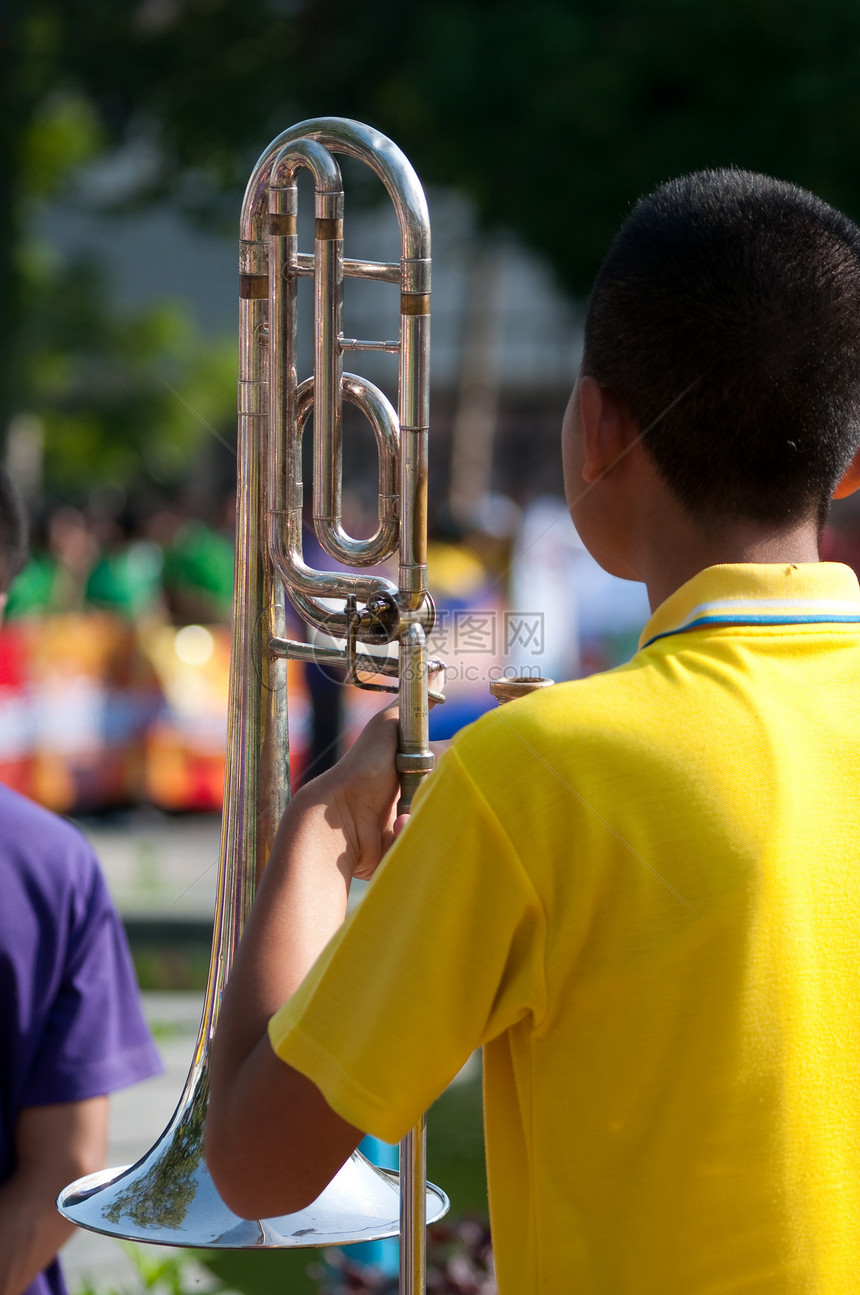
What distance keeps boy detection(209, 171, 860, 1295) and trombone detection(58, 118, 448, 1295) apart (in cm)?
27

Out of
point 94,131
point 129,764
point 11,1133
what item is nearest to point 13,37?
point 94,131

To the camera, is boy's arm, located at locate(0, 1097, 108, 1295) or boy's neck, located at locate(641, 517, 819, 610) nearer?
boy's neck, located at locate(641, 517, 819, 610)

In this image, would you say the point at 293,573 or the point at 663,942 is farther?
the point at 293,573

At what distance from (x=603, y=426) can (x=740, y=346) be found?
0.12m

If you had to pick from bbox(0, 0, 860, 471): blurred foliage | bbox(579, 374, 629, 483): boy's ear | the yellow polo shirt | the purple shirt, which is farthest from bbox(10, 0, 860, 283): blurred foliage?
the yellow polo shirt

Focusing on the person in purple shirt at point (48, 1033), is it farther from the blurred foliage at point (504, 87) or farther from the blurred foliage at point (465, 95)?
the blurred foliage at point (504, 87)

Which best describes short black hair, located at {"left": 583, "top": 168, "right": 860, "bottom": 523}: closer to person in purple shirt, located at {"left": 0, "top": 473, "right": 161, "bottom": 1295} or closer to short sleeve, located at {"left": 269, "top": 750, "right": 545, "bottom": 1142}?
short sleeve, located at {"left": 269, "top": 750, "right": 545, "bottom": 1142}

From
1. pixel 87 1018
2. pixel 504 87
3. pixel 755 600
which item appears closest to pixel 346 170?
pixel 504 87

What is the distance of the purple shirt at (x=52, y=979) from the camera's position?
1850 millimetres

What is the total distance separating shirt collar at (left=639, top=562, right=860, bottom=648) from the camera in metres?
1.11

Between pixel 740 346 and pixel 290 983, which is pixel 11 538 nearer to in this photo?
pixel 290 983

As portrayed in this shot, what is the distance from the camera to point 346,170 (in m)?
11.4

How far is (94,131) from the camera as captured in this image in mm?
16500

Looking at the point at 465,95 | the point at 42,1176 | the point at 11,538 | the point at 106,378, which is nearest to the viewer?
the point at 42,1176
